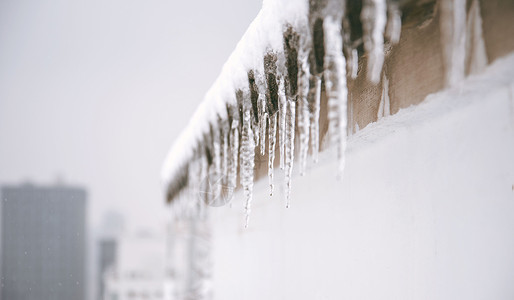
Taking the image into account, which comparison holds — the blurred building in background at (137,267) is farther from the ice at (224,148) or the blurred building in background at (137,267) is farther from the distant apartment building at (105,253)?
the distant apartment building at (105,253)

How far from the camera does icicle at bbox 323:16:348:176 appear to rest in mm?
1077

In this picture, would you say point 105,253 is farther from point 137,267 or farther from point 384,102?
point 384,102

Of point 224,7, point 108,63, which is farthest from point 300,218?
point 108,63

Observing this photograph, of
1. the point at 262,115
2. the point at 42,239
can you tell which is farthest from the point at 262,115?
the point at 42,239

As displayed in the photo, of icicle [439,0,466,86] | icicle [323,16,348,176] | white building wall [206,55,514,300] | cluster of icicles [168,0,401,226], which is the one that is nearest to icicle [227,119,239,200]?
cluster of icicles [168,0,401,226]

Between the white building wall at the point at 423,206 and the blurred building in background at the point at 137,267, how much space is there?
15.8 m

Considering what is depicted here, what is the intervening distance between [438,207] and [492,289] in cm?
29

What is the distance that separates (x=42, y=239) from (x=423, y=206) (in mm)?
84658

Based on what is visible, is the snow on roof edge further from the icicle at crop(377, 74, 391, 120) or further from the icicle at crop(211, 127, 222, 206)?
the icicle at crop(377, 74, 391, 120)

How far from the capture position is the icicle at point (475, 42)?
1.05m

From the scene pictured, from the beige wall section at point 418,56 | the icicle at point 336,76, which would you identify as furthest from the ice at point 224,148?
the icicle at point 336,76

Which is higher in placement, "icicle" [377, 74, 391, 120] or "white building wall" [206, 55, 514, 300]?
"icicle" [377, 74, 391, 120]

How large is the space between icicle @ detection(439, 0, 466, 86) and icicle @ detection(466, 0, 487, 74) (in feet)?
0.04

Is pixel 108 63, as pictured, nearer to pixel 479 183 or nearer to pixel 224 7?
pixel 224 7
